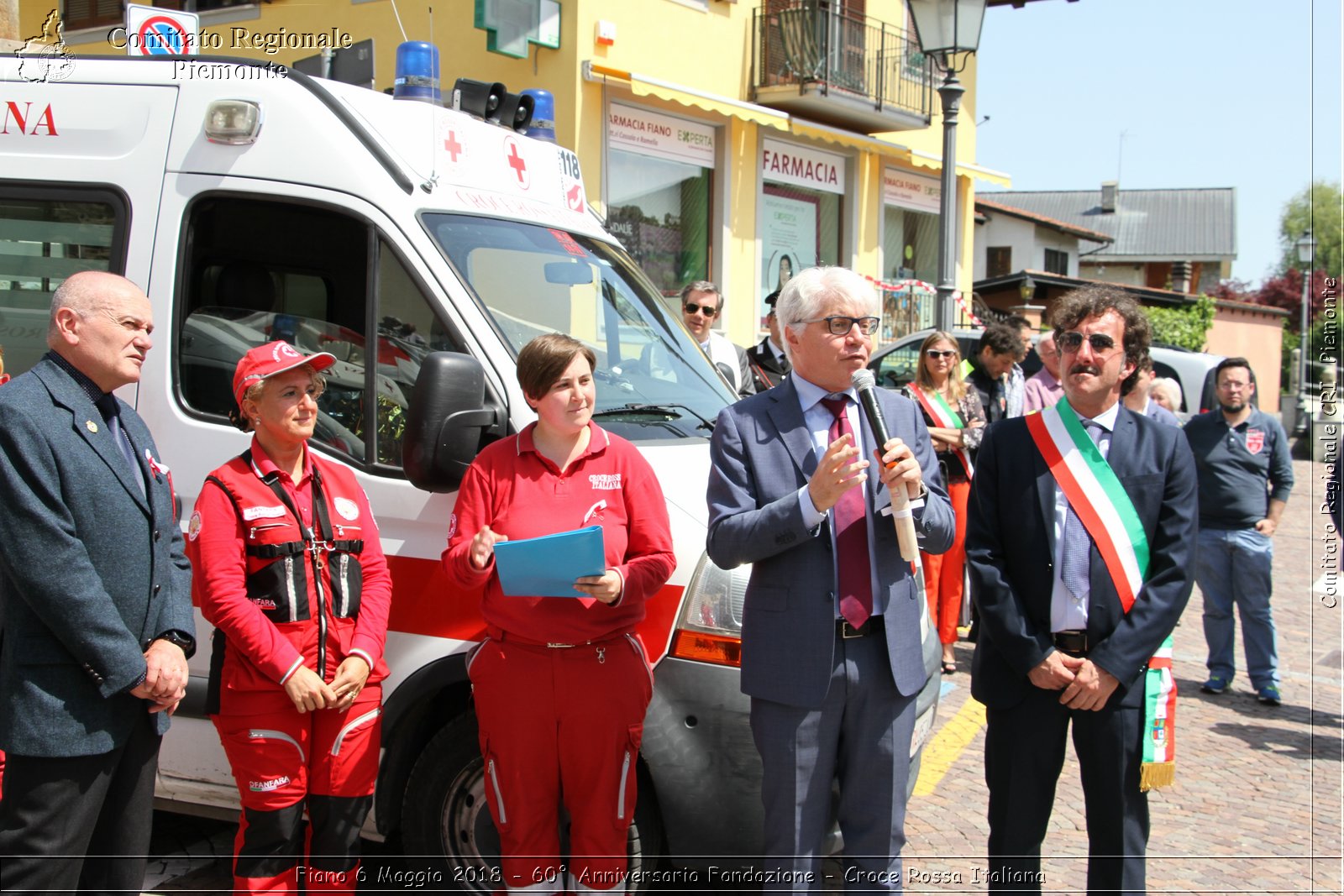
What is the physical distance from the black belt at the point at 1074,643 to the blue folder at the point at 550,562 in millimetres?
1344

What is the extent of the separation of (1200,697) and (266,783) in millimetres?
5692

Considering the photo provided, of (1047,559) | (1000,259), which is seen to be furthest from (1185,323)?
(1047,559)

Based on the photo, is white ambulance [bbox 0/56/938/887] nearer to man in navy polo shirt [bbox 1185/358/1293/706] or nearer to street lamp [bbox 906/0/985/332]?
man in navy polo shirt [bbox 1185/358/1293/706]

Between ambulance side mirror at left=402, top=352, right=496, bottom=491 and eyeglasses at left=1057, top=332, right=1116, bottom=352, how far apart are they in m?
1.72

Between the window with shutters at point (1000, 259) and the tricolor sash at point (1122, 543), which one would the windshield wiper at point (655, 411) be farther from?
the window with shutters at point (1000, 259)

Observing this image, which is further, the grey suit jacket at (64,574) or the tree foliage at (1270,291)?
the tree foliage at (1270,291)

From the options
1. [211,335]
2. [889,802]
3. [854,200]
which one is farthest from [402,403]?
[854,200]

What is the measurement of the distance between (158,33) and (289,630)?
324 centimetres

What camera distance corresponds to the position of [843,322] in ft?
10.3

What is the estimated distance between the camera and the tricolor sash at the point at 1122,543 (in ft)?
10.9

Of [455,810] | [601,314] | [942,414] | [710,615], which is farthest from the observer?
[942,414]

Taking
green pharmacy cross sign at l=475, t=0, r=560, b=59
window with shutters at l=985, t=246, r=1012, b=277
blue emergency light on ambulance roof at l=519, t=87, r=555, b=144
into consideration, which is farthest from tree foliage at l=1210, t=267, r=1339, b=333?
blue emergency light on ambulance roof at l=519, t=87, r=555, b=144

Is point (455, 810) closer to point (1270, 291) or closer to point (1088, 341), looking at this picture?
point (1088, 341)

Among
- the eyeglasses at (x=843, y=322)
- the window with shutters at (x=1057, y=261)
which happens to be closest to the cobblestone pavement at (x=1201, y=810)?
the eyeglasses at (x=843, y=322)
